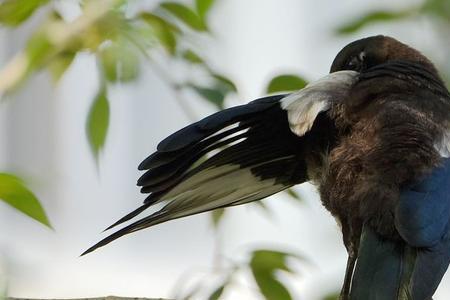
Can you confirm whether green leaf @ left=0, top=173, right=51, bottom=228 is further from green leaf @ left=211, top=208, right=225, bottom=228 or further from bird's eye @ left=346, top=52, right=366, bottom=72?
bird's eye @ left=346, top=52, right=366, bottom=72

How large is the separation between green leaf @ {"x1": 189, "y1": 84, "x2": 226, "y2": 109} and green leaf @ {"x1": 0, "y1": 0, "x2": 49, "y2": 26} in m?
0.33

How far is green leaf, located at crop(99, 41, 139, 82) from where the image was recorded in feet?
7.30

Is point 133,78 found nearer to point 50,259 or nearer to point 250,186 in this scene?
point 250,186

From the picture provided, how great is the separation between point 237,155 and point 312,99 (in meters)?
0.20

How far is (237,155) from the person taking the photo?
2.39 m

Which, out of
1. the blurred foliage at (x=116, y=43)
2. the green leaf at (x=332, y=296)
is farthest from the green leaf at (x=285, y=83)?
A: the green leaf at (x=332, y=296)

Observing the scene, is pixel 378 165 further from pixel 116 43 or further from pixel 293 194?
pixel 116 43

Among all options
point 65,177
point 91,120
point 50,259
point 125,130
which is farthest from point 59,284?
point 91,120

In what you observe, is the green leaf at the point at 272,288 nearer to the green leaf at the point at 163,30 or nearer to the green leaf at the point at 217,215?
the green leaf at the point at 217,215

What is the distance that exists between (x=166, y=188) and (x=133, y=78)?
0.21m

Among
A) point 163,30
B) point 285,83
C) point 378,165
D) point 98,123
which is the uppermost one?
point 163,30

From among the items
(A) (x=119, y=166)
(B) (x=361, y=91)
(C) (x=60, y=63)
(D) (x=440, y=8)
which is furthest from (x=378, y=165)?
(A) (x=119, y=166)

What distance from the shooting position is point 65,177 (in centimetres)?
535

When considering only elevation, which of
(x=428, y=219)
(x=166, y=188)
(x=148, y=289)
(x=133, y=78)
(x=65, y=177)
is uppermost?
(x=65, y=177)
